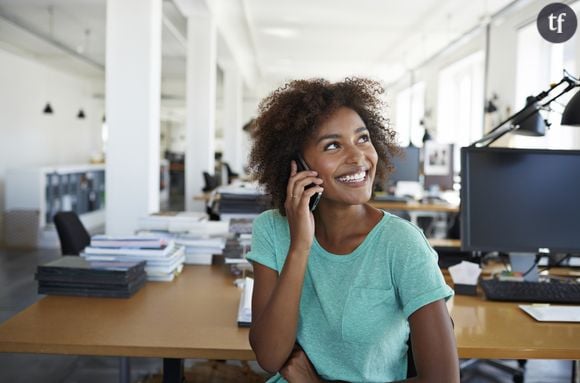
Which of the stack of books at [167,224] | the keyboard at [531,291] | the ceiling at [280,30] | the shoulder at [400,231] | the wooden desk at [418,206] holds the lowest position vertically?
the keyboard at [531,291]

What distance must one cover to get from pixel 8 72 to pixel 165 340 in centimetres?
1067

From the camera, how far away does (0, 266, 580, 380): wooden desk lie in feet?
5.11

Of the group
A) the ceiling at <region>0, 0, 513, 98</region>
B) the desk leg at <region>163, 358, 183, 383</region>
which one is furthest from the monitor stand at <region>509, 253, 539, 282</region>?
the ceiling at <region>0, 0, 513, 98</region>

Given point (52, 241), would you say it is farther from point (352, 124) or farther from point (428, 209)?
point (352, 124)

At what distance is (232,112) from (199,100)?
544 centimetres

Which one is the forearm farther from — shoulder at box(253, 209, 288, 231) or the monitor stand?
the monitor stand

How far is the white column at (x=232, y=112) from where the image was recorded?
13039 mm

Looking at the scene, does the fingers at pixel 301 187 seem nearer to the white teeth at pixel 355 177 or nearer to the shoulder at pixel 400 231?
the white teeth at pixel 355 177

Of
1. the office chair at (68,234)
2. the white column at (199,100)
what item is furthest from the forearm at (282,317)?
the white column at (199,100)

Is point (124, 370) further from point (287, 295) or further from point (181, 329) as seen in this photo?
point (287, 295)

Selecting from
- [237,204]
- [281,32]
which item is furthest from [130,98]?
[281,32]

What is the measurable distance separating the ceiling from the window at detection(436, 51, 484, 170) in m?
0.61

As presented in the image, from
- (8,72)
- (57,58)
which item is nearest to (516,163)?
(8,72)

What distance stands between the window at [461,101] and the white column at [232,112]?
463cm
